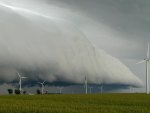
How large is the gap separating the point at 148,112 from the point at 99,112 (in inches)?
289

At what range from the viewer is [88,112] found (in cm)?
5103

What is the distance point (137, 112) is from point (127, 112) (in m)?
1.48

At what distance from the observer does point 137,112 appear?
53250 millimetres

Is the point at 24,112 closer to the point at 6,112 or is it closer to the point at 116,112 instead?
the point at 6,112

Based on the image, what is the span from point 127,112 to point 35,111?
44.6 feet

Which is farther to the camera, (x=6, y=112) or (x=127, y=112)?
(x=127, y=112)

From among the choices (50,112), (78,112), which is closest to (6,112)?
(50,112)

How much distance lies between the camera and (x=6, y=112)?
4941 cm

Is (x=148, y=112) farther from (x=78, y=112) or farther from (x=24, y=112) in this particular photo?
(x=24, y=112)

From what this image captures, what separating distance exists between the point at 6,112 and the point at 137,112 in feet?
62.3

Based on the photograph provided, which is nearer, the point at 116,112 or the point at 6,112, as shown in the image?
the point at 6,112

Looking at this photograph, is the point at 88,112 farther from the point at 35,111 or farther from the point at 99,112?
the point at 35,111

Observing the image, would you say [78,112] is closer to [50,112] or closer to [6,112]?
[50,112]

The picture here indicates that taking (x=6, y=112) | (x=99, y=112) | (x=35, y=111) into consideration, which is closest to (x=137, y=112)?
(x=99, y=112)
